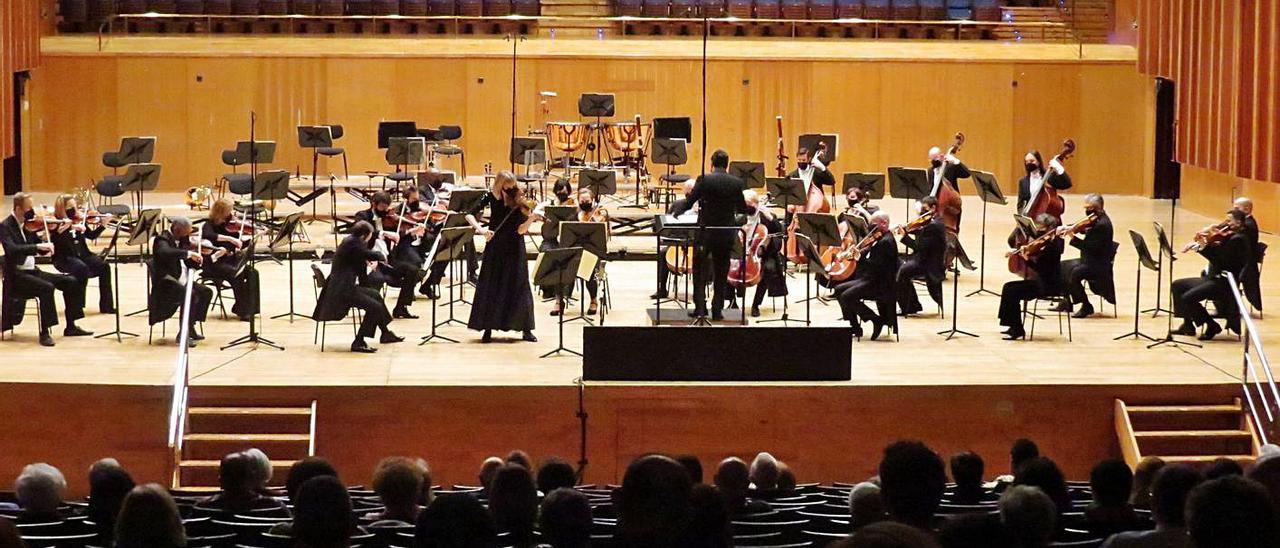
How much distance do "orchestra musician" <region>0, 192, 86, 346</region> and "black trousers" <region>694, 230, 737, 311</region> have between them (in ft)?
14.7

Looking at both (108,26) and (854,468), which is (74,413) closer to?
(854,468)

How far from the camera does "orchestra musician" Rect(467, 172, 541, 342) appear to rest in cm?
1160

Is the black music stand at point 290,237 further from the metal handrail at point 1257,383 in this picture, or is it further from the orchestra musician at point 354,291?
the metal handrail at point 1257,383

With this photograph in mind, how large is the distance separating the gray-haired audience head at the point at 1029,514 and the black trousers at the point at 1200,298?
22.5 ft

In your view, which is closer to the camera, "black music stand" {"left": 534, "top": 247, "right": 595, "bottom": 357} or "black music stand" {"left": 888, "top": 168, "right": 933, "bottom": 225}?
"black music stand" {"left": 534, "top": 247, "right": 595, "bottom": 357}

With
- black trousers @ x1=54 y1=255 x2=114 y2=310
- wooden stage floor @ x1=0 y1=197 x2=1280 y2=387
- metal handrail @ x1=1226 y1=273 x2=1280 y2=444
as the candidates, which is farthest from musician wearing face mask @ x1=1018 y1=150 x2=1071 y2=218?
black trousers @ x1=54 y1=255 x2=114 y2=310

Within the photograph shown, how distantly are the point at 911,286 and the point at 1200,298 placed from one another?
217cm

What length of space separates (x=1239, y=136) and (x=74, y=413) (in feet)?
41.3

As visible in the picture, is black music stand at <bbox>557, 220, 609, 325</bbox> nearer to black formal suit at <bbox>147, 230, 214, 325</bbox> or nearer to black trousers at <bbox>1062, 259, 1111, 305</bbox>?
black formal suit at <bbox>147, 230, 214, 325</bbox>

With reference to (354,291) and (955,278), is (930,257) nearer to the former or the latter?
(955,278)

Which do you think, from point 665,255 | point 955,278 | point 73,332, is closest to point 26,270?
point 73,332

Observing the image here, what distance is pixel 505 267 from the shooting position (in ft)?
38.5

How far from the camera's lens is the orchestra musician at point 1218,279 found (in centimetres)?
1178

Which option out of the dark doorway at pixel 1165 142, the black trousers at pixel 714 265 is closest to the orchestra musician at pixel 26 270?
the black trousers at pixel 714 265
